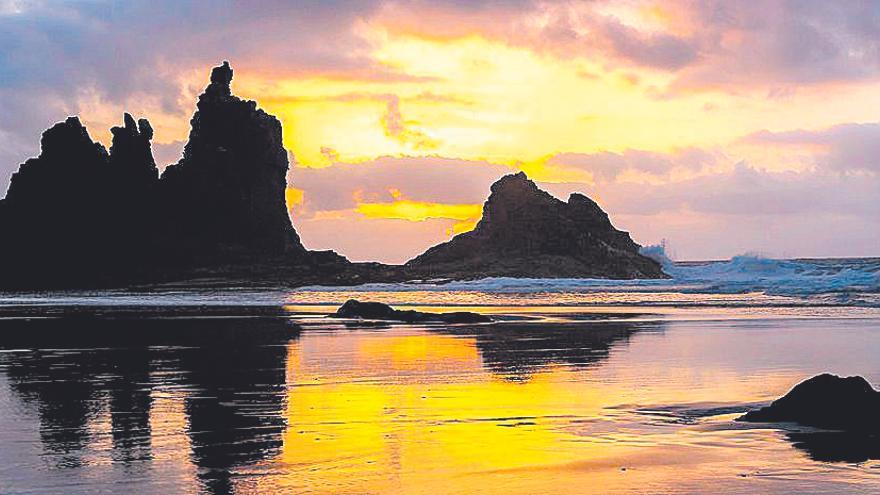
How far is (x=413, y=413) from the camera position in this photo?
46.3 ft

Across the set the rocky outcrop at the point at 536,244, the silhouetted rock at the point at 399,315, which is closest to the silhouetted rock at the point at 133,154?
the rocky outcrop at the point at 536,244

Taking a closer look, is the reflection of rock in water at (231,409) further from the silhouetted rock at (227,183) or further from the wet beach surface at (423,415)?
the silhouetted rock at (227,183)

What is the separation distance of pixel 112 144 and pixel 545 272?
75.9m

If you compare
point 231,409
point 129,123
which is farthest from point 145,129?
point 231,409

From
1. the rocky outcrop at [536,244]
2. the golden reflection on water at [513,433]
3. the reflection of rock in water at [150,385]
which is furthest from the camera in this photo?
the rocky outcrop at [536,244]

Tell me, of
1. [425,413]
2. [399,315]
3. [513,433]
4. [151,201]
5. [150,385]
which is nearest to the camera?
[513,433]

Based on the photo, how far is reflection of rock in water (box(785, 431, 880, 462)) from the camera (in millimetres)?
10863

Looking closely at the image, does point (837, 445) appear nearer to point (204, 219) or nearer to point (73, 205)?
point (204, 219)

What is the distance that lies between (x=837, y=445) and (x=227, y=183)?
158 meters

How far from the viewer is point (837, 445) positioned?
11516 mm

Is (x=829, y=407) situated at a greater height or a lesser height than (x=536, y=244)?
lesser


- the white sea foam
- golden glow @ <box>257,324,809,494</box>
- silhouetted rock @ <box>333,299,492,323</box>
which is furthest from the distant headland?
golden glow @ <box>257,324,809,494</box>

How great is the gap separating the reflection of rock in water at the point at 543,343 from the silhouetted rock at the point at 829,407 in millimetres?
5848

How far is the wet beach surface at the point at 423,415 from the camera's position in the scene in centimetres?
993
